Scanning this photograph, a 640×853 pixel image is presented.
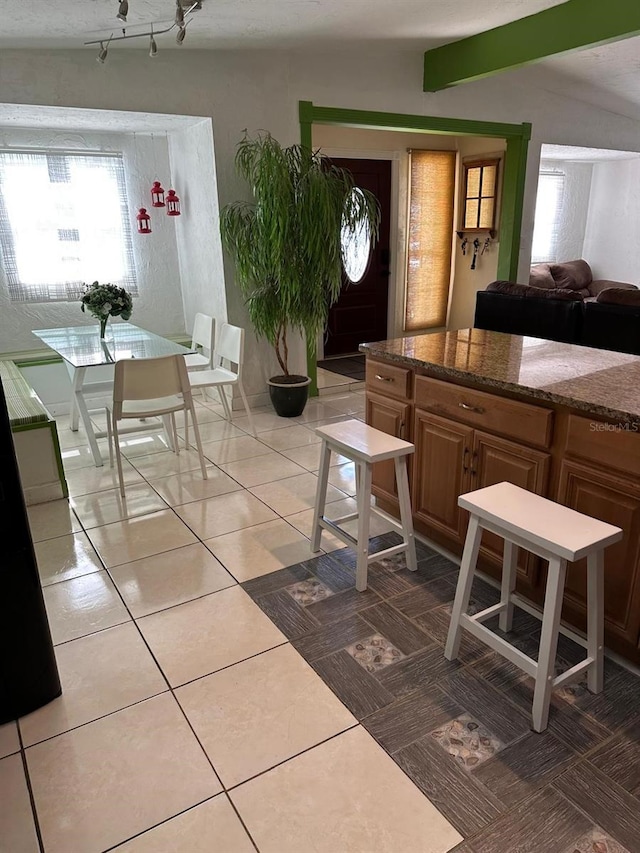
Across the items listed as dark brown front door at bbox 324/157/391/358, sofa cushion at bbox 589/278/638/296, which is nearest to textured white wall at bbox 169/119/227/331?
dark brown front door at bbox 324/157/391/358

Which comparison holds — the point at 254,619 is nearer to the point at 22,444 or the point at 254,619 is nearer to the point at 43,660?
the point at 43,660

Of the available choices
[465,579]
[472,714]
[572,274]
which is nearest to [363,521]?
[465,579]

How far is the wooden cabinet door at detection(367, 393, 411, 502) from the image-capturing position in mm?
2613

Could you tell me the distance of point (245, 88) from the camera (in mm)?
4191

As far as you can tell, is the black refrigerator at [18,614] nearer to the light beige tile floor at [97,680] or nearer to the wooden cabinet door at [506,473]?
the light beige tile floor at [97,680]

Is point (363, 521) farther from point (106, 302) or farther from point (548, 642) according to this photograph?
point (106, 302)

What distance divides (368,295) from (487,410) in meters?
4.58

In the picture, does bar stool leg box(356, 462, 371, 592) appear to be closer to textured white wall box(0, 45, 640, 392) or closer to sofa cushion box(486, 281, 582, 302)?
textured white wall box(0, 45, 640, 392)

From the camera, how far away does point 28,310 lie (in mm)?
4859

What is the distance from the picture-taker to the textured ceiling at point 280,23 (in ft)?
9.96

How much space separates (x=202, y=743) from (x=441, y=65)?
5.04m

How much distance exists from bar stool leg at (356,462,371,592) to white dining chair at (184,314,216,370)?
2256 mm

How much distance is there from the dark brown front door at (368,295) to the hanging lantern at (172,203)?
73.9 inches

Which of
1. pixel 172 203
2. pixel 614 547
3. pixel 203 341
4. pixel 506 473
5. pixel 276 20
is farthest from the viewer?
pixel 172 203
